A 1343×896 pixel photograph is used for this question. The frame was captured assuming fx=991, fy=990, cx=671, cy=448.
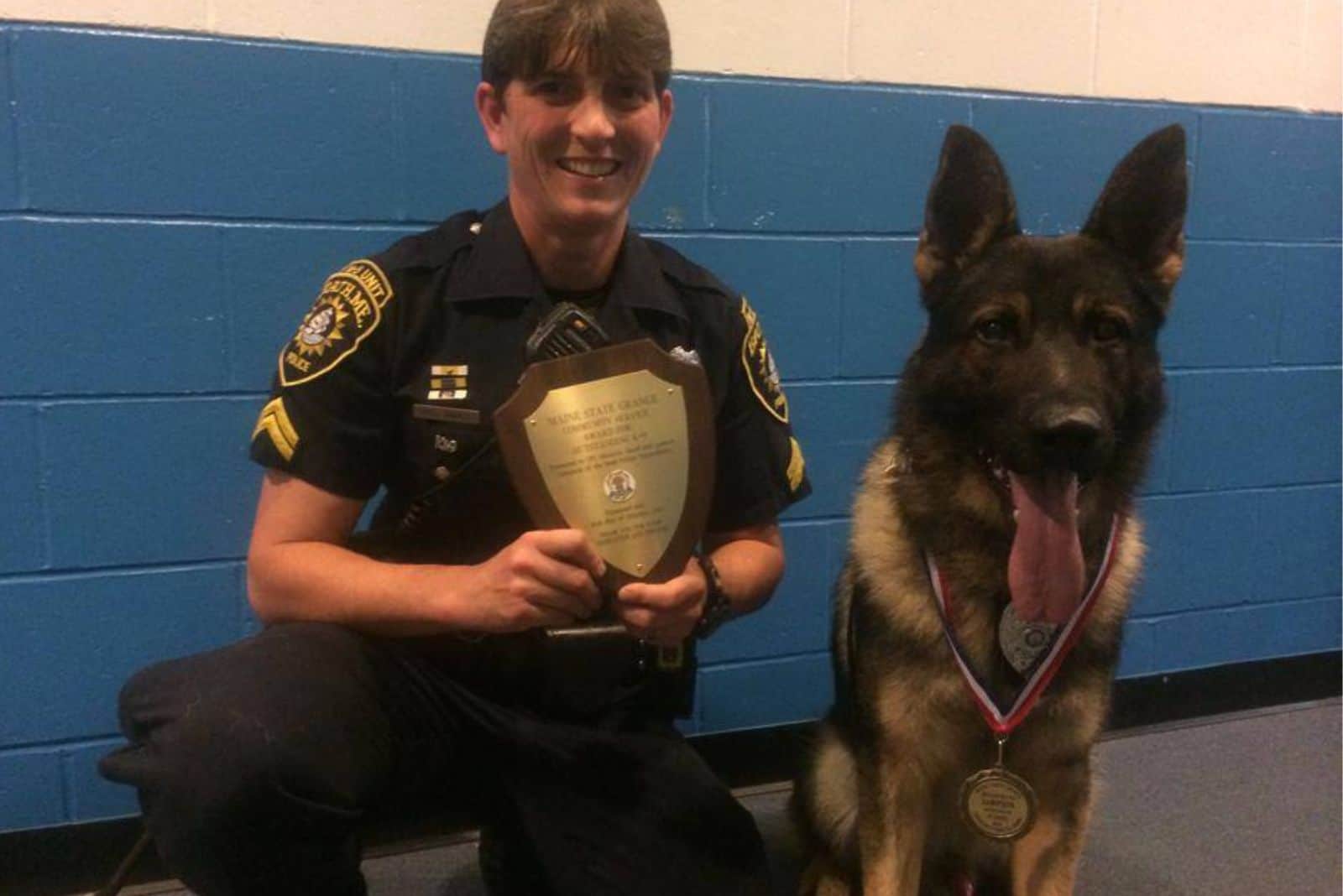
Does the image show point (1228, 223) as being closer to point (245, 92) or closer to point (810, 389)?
point (810, 389)

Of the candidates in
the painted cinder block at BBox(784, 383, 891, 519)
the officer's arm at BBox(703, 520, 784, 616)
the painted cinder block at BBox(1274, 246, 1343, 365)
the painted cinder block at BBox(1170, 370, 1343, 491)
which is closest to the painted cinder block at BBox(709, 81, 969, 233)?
the painted cinder block at BBox(784, 383, 891, 519)

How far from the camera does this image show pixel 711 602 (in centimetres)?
116

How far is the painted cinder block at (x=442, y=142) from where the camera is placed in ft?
5.02

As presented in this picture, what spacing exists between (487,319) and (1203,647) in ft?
5.87

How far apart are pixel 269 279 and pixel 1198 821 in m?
1.85

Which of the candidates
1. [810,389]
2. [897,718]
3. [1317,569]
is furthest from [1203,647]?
[897,718]

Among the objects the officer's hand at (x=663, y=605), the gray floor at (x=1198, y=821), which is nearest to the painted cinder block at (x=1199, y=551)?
the gray floor at (x=1198, y=821)

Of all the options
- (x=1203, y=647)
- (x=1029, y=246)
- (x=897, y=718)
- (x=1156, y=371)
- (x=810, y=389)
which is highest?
(x=1029, y=246)

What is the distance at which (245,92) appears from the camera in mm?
1459

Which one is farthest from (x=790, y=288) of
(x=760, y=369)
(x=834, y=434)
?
(x=760, y=369)

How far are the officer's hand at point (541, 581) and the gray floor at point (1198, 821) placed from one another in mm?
771

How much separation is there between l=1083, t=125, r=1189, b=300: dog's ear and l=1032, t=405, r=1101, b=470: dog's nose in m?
0.29

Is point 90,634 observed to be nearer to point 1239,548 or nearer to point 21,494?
point 21,494

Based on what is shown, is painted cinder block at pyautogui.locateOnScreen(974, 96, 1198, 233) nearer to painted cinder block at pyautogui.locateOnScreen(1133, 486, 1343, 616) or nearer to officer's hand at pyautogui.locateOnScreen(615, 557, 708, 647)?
painted cinder block at pyautogui.locateOnScreen(1133, 486, 1343, 616)
